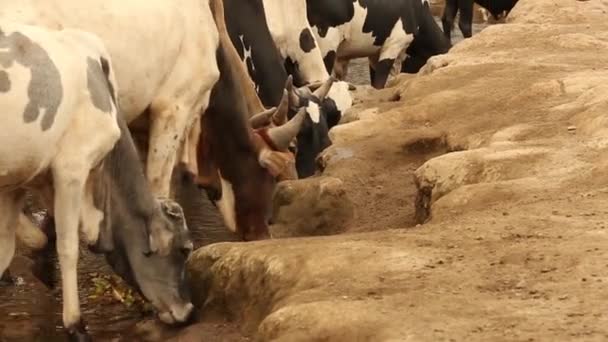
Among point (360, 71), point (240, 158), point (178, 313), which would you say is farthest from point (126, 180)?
point (360, 71)

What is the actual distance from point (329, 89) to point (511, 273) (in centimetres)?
629

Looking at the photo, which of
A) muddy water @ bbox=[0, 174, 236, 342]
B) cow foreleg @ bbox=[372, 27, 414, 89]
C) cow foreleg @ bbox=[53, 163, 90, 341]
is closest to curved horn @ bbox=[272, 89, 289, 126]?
muddy water @ bbox=[0, 174, 236, 342]

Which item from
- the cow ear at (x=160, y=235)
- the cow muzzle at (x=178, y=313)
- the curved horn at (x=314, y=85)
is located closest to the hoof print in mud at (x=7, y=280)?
the cow ear at (x=160, y=235)

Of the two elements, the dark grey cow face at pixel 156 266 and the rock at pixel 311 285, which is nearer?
the rock at pixel 311 285

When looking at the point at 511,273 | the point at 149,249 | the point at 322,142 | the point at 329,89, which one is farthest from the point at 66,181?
the point at 329,89

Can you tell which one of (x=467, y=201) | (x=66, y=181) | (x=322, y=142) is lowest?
(x=322, y=142)

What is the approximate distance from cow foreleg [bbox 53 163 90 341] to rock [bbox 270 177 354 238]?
9.54ft

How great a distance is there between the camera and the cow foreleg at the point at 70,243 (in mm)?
6297

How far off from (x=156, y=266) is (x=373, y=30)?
320 inches

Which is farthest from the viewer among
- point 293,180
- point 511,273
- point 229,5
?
point 229,5

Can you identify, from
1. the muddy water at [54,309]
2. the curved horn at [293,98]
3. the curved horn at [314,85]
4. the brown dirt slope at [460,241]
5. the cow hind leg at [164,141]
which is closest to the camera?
the brown dirt slope at [460,241]

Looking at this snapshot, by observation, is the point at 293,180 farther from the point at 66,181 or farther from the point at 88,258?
the point at 66,181

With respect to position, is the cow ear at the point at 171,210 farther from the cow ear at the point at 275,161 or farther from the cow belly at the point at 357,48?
the cow belly at the point at 357,48

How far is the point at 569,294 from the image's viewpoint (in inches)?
209
